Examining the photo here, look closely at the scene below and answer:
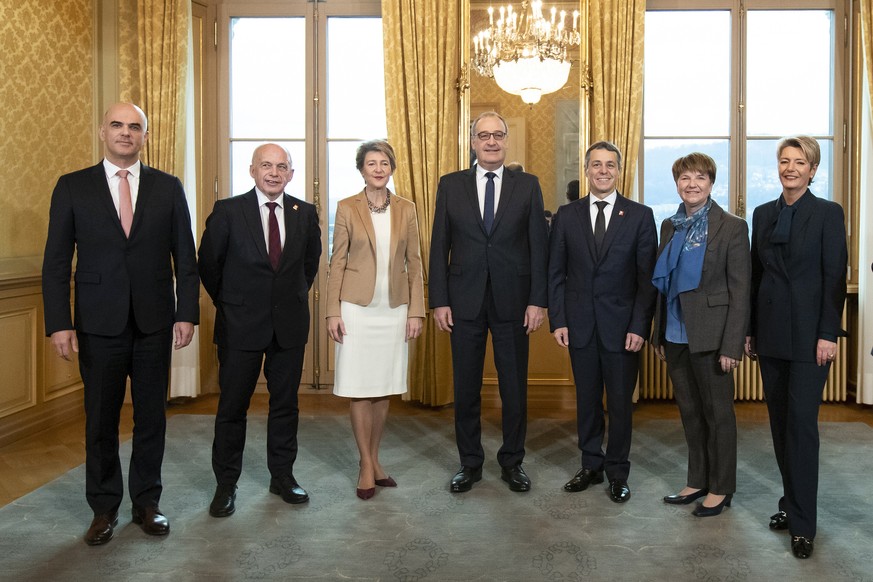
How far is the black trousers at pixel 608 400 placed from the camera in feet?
12.1

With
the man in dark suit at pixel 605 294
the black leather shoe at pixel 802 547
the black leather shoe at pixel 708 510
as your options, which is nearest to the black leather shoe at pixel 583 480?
the man in dark suit at pixel 605 294

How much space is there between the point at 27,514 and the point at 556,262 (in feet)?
7.97

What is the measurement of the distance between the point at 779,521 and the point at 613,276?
1.15m

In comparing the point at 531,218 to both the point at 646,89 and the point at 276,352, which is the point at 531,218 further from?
the point at 646,89

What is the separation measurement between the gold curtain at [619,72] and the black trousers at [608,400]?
2.14m

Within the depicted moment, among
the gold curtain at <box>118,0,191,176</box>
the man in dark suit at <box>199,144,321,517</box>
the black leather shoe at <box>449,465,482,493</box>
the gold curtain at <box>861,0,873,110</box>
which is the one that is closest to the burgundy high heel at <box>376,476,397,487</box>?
the black leather shoe at <box>449,465,482,493</box>

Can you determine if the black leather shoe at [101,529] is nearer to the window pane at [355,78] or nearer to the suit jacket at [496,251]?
the suit jacket at [496,251]

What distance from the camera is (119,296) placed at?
3.17 metres

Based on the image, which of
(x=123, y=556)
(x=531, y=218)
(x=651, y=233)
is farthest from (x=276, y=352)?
(x=651, y=233)

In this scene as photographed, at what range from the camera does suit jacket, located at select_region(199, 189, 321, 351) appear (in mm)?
3484

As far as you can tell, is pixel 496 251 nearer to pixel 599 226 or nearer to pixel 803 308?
pixel 599 226

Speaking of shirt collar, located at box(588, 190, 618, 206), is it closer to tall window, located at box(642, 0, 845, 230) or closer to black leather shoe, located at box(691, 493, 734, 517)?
black leather shoe, located at box(691, 493, 734, 517)

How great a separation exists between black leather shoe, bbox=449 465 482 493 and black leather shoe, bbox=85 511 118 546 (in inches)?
55.3

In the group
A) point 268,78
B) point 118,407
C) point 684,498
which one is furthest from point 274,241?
point 268,78
